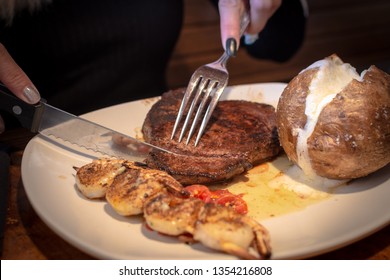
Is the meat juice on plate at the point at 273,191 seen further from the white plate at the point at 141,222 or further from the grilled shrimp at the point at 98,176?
the grilled shrimp at the point at 98,176

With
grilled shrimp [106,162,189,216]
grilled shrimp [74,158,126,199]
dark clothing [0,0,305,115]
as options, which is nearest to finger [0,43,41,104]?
grilled shrimp [74,158,126,199]

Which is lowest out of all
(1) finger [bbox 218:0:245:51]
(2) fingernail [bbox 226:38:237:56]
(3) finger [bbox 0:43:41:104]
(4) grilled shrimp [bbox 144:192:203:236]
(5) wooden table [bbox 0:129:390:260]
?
(5) wooden table [bbox 0:129:390:260]

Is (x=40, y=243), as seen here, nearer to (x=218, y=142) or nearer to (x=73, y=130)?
(x=73, y=130)

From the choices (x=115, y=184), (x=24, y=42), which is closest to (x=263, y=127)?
(x=115, y=184)

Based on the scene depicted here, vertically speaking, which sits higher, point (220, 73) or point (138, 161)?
point (220, 73)

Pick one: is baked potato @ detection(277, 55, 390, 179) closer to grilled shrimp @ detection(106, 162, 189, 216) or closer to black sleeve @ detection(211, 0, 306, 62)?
grilled shrimp @ detection(106, 162, 189, 216)

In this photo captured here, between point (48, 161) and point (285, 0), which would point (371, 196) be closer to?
point (48, 161)
